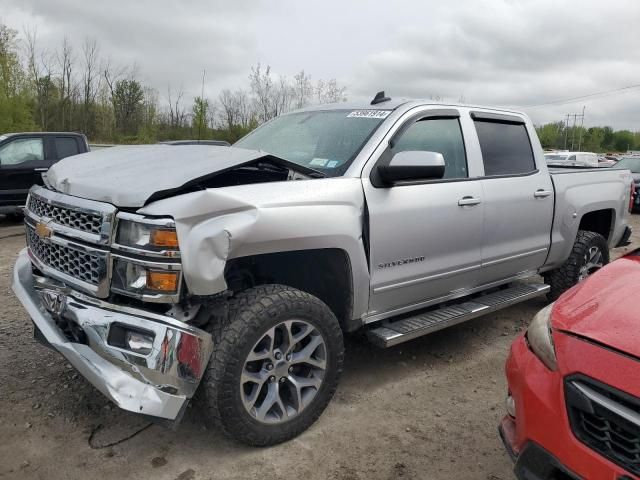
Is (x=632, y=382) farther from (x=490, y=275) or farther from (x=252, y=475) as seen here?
(x=490, y=275)

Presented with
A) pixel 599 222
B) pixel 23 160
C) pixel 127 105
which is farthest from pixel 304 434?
pixel 127 105

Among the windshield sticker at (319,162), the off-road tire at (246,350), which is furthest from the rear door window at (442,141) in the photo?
the off-road tire at (246,350)

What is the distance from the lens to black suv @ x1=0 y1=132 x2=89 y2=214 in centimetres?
924

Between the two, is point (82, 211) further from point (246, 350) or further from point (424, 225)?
point (424, 225)

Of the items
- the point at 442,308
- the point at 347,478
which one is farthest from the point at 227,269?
the point at 442,308

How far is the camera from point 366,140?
11.0ft

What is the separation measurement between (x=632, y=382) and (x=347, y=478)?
1427 mm

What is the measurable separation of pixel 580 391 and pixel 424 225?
167 centimetres

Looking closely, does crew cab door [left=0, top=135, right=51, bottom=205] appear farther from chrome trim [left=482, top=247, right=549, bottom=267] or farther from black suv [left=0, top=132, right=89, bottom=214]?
chrome trim [left=482, top=247, right=549, bottom=267]

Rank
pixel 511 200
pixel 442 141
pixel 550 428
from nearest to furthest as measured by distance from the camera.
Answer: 1. pixel 550 428
2. pixel 442 141
3. pixel 511 200

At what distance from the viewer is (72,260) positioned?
2.66 meters

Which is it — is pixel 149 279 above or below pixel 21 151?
below

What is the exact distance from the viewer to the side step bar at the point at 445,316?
3.25 metres

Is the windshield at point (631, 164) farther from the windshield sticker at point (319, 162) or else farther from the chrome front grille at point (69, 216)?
the chrome front grille at point (69, 216)
